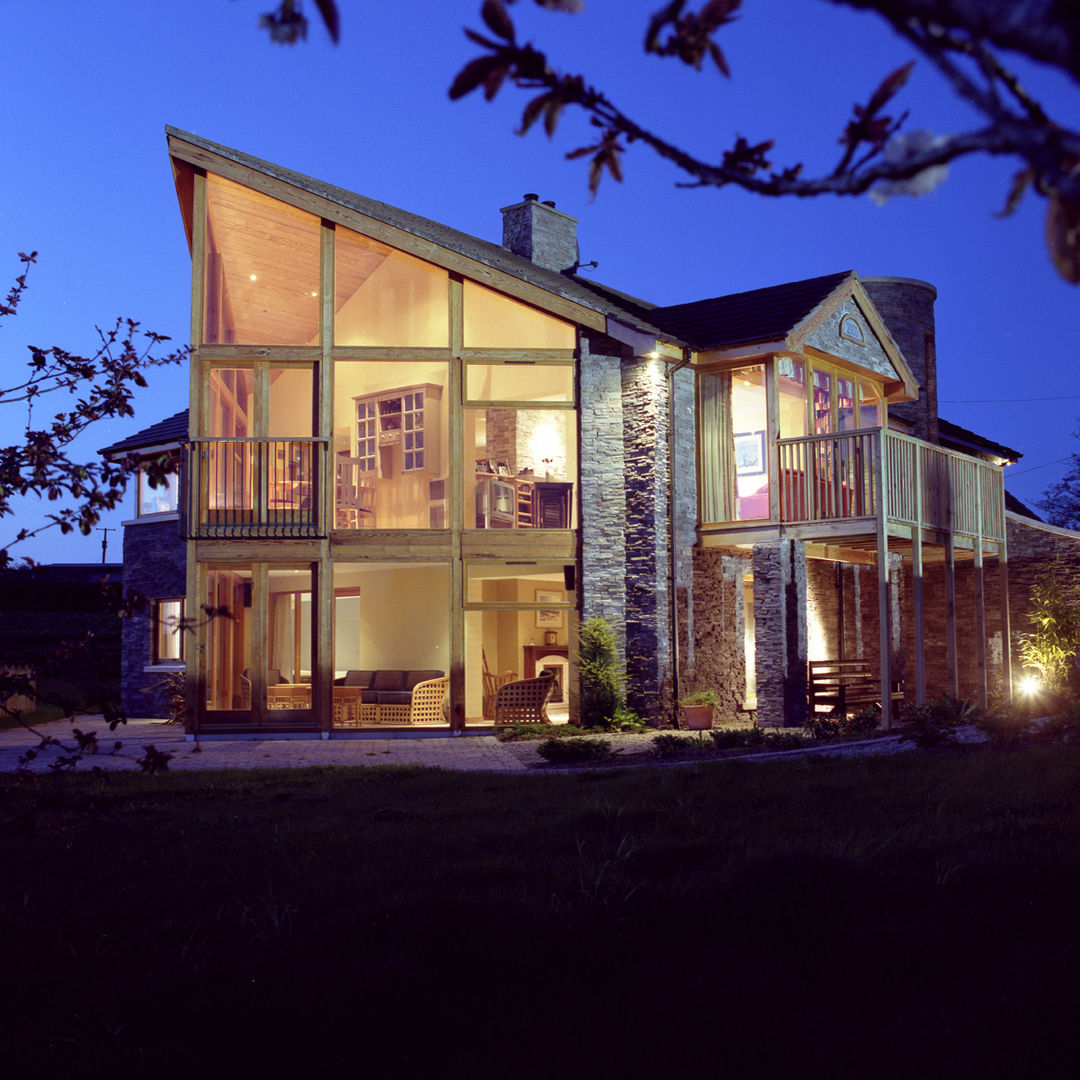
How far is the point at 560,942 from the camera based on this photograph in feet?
13.5

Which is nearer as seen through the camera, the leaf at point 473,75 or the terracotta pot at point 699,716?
the leaf at point 473,75

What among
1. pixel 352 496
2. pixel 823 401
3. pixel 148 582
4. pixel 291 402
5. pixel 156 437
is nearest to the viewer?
pixel 352 496

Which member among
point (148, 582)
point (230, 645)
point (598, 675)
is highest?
point (148, 582)

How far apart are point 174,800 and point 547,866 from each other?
3.86 meters

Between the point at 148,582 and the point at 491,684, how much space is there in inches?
276

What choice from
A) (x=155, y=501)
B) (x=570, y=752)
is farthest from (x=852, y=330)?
(x=155, y=501)

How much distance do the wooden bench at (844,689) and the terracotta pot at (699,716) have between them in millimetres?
1591

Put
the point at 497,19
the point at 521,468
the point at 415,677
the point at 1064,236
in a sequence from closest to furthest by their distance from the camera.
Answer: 1. the point at 1064,236
2. the point at 497,19
3. the point at 415,677
4. the point at 521,468

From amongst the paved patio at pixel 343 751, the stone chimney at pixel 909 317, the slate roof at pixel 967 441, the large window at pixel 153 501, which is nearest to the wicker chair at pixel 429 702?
the paved patio at pixel 343 751

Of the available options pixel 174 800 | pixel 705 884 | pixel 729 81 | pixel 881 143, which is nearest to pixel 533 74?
pixel 729 81

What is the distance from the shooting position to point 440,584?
18266mm

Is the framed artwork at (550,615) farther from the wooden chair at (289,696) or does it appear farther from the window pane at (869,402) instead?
the window pane at (869,402)

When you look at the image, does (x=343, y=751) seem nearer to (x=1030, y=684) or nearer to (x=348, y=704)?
(x=348, y=704)

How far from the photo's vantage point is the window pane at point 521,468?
51.5ft
